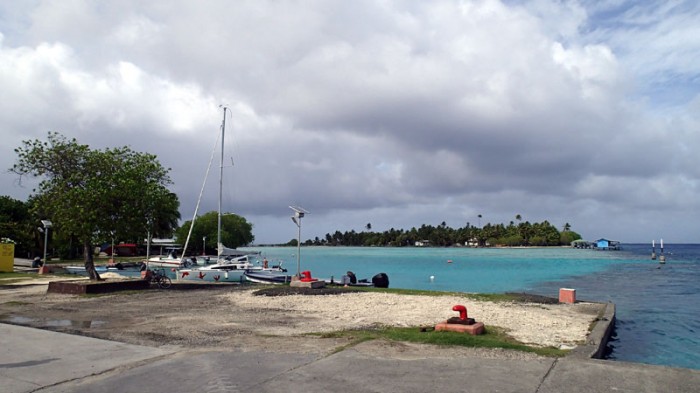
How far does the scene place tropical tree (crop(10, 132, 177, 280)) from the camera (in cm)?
2183

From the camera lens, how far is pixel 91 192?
21750 mm

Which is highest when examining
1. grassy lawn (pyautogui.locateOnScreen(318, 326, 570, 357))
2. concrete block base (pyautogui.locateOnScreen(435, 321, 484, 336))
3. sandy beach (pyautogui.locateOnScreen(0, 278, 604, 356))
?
concrete block base (pyautogui.locateOnScreen(435, 321, 484, 336))

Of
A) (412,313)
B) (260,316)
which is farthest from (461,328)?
(260,316)

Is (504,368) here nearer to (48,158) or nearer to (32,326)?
(32,326)

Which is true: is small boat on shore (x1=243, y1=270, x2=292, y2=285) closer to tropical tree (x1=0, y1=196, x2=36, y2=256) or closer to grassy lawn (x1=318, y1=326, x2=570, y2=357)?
grassy lawn (x1=318, y1=326, x2=570, y2=357)

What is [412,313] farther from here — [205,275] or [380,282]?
[205,275]

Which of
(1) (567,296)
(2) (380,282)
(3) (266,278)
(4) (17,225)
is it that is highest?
(4) (17,225)

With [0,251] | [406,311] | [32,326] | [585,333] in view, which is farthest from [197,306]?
[0,251]

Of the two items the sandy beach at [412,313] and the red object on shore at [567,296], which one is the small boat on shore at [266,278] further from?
the red object on shore at [567,296]

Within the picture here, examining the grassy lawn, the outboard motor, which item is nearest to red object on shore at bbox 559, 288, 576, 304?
the grassy lawn

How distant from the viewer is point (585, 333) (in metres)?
12.1

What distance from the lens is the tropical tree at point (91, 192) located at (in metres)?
21.8

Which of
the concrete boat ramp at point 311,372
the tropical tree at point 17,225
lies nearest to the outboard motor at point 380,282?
the concrete boat ramp at point 311,372

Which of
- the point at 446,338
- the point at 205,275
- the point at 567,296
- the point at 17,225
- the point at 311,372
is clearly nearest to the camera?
the point at 311,372
